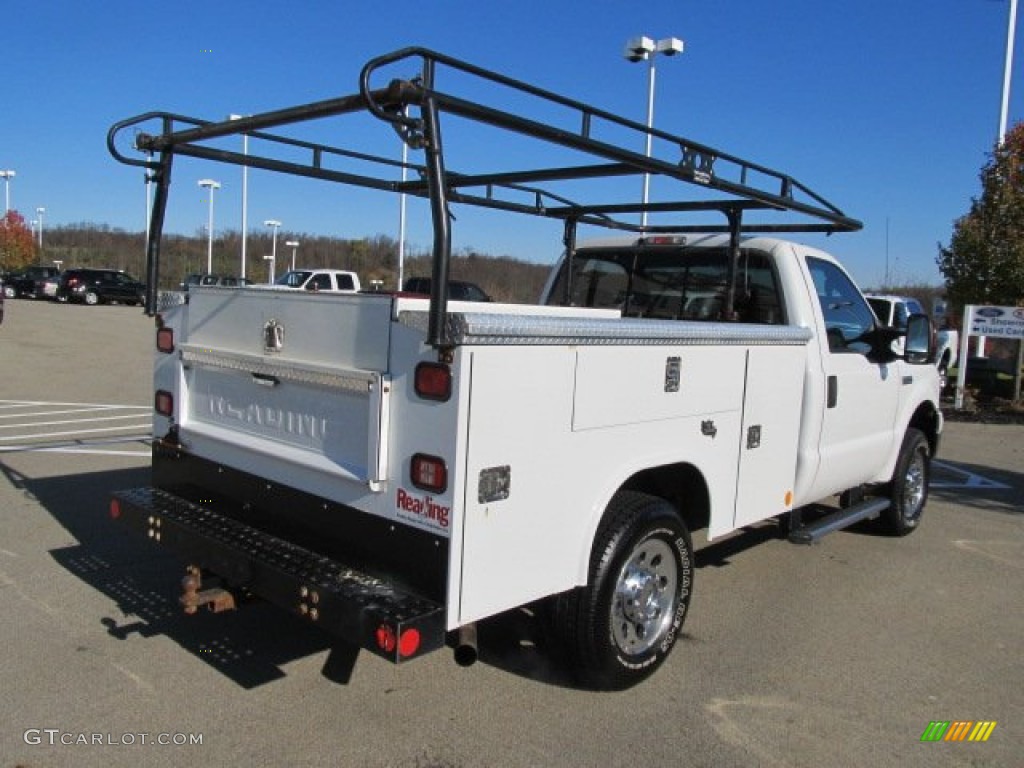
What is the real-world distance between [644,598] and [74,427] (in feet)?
27.2

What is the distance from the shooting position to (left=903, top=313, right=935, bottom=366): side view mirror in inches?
230

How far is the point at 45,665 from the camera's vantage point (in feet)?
12.8

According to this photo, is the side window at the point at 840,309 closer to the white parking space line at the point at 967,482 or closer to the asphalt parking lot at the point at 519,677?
the asphalt parking lot at the point at 519,677

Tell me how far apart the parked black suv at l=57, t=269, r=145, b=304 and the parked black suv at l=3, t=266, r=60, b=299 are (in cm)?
200

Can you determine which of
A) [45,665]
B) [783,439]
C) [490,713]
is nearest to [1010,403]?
[783,439]

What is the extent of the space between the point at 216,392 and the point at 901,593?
4284 mm

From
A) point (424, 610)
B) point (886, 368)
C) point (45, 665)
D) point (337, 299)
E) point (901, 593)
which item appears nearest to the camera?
point (424, 610)

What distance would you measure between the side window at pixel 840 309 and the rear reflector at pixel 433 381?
3.16 meters

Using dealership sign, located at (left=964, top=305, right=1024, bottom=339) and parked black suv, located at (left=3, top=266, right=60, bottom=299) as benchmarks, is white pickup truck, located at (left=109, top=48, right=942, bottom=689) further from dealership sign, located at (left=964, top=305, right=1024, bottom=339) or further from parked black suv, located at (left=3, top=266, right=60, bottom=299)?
parked black suv, located at (left=3, top=266, right=60, bottom=299)

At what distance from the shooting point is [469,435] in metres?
2.95

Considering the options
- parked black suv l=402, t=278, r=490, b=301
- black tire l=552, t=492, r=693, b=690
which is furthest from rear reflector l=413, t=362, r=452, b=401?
parked black suv l=402, t=278, r=490, b=301

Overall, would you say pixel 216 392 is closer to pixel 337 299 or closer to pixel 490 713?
pixel 337 299

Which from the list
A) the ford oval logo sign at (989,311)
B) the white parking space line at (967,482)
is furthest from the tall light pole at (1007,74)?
the white parking space line at (967,482)

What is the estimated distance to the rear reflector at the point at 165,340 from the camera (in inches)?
171
